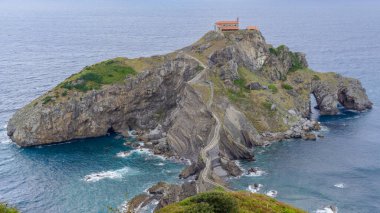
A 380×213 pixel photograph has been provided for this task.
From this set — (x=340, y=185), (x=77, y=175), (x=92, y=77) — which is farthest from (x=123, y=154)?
(x=340, y=185)

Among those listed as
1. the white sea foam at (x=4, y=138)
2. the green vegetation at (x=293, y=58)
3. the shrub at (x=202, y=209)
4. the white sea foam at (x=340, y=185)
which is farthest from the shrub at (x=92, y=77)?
the shrub at (x=202, y=209)

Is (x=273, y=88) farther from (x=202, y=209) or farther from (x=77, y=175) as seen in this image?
(x=202, y=209)

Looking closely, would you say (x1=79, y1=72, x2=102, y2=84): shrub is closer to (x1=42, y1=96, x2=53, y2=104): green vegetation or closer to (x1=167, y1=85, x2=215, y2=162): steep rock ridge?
(x1=42, y1=96, x2=53, y2=104): green vegetation

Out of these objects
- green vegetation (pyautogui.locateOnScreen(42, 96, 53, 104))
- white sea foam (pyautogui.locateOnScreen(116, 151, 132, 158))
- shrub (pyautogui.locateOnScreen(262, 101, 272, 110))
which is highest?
green vegetation (pyautogui.locateOnScreen(42, 96, 53, 104))

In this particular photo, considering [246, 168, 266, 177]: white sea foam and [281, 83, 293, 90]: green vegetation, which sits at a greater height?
[281, 83, 293, 90]: green vegetation

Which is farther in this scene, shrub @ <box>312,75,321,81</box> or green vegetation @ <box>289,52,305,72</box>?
green vegetation @ <box>289,52,305,72</box>

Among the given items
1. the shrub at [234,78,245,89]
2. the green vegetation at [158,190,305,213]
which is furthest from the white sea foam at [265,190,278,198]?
the shrub at [234,78,245,89]

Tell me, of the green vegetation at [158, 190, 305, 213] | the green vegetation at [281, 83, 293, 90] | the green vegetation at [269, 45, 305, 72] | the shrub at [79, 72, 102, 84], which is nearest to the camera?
the green vegetation at [158, 190, 305, 213]
